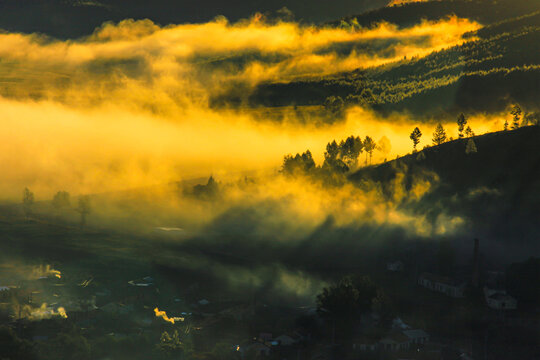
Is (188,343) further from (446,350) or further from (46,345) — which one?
(446,350)

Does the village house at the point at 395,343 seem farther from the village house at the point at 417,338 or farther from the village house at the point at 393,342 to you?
the village house at the point at 417,338

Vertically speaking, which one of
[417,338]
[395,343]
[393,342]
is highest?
[417,338]

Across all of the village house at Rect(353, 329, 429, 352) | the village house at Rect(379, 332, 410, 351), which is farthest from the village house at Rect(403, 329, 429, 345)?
the village house at Rect(379, 332, 410, 351)

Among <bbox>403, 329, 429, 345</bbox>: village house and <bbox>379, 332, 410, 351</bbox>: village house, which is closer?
<bbox>379, 332, 410, 351</bbox>: village house

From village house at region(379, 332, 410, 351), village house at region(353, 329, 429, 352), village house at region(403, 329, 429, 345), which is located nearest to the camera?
village house at region(379, 332, 410, 351)

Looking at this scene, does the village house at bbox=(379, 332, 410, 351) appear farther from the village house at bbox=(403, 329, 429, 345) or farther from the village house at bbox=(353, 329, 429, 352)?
the village house at bbox=(403, 329, 429, 345)

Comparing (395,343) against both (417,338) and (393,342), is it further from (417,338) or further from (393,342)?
(417,338)

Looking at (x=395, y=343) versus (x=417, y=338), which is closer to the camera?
(x=395, y=343)

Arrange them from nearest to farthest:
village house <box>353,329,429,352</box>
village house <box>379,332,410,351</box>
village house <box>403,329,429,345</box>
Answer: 1. village house <box>379,332,410,351</box>
2. village house <box>353,329,429,352</box>
3. village house <box>403,329,429,345</box>

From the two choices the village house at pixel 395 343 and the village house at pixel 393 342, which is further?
the village house at pixel 393 342

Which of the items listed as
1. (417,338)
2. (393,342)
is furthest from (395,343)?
(417,338)

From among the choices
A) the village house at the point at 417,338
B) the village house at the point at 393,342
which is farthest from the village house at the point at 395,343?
the village house at the point at 417,338

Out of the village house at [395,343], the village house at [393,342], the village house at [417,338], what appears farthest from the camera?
the village house at [417,338]

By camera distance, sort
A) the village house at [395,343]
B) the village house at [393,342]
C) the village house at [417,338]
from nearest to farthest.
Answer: the village house at [395,343], the village house at [393,342], the village house at [417,338]
